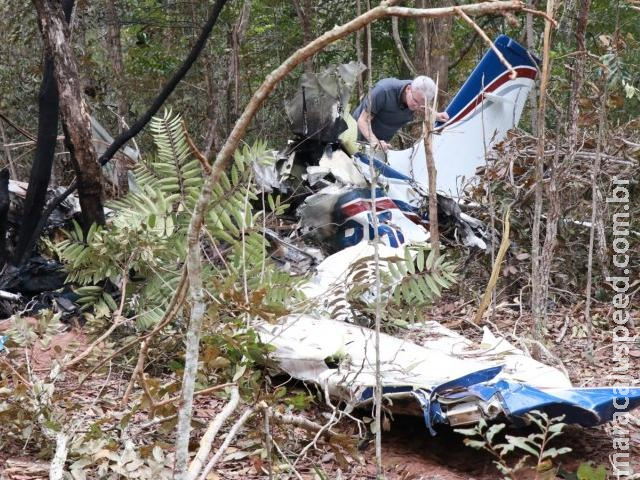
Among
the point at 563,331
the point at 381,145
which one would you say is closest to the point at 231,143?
the point at 381,145

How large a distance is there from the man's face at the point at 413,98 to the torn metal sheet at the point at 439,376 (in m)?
2.72

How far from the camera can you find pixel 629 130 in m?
6.12

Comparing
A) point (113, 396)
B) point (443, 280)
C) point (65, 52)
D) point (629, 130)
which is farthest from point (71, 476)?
point (629, 130)

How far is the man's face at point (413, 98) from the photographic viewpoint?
21.6ft

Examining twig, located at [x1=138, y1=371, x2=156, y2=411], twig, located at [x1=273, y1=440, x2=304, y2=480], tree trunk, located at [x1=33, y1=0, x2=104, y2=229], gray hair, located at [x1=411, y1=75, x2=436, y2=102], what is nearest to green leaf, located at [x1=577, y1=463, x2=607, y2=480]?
twig, located at [x1=273, y1=440, x2=304, y2=480]

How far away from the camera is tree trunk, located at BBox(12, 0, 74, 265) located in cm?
457

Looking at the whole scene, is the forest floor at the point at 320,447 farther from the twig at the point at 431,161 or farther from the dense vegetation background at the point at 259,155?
the twig at the point at 431,161

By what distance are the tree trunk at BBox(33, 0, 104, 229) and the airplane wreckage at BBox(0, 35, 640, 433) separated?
38.9 inches

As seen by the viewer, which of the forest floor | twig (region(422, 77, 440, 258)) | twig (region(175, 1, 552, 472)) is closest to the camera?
twig (region(175, 1, 552, 472))

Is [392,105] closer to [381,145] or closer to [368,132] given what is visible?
[381,145]

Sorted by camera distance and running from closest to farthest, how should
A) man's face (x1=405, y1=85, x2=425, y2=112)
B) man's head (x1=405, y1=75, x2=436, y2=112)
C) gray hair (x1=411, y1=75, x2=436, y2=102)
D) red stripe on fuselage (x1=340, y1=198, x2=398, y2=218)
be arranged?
red stripe on fuselage (x1=340, y1=198, x2=398, y2=218), gray hair (x1=411, y1=75, x2=436, y2=102), man's head (x1=405, y1=75, x2=436, y2=112), man's face (x1=405, y1=85, x2=425, y2=112)

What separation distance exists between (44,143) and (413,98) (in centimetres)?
312

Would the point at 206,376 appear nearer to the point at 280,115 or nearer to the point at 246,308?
the point at 246,308

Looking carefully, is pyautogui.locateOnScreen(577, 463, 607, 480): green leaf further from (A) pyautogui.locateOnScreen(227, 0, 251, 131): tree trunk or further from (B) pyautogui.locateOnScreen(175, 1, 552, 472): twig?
(A) pyautogui.locateOnScreen(227, 0, 251, 131): tree trunk
